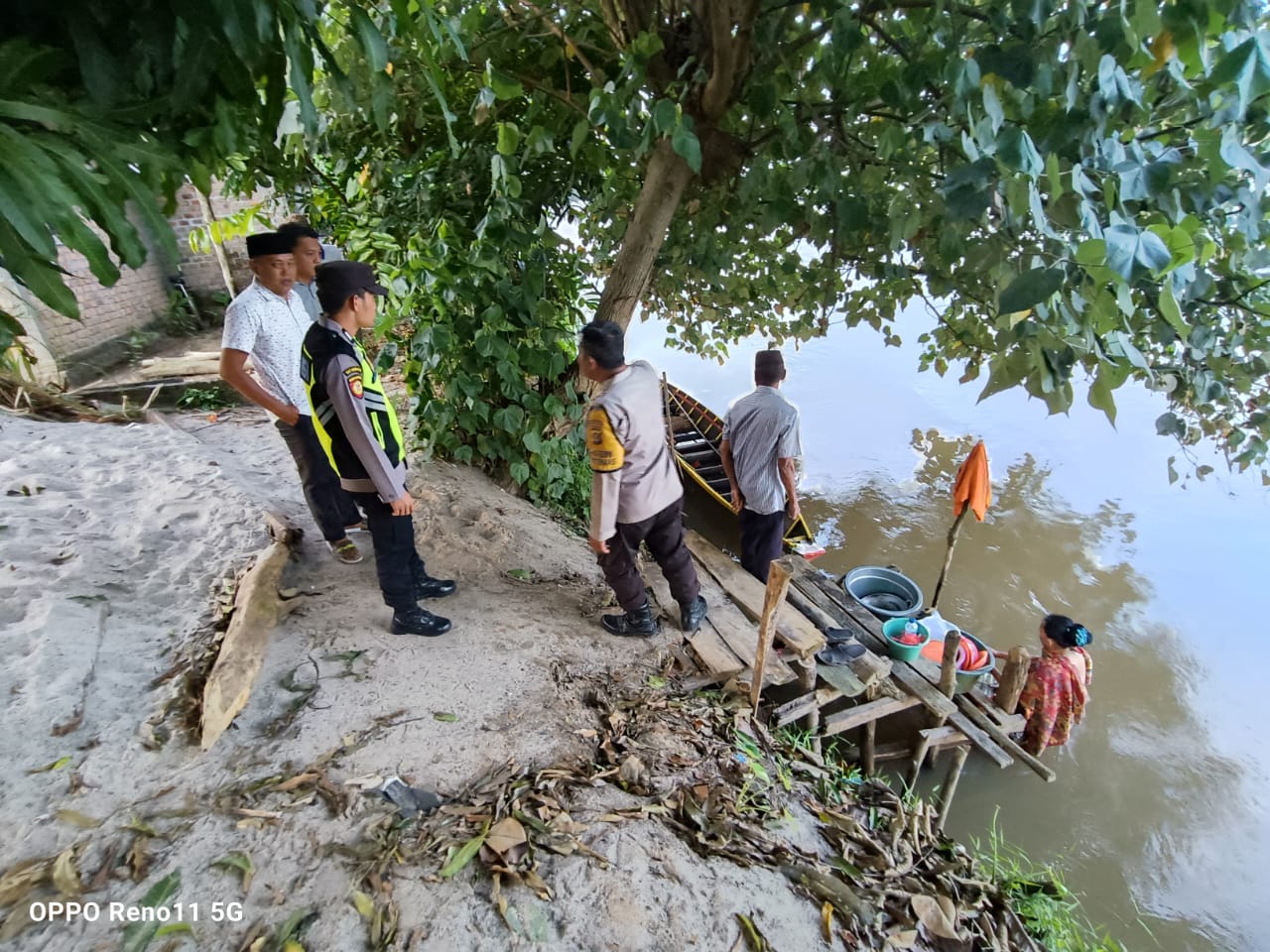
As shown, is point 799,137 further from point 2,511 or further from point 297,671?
point 2,511

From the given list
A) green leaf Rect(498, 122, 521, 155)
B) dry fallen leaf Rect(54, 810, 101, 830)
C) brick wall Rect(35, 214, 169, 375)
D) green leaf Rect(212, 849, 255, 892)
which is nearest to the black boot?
green leaf Rect(212, 849, 255, 892)

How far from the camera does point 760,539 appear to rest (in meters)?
4.01

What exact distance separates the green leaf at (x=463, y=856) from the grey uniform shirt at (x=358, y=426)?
4.40ft

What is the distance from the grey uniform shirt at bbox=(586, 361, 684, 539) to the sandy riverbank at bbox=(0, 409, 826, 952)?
771 millimetres

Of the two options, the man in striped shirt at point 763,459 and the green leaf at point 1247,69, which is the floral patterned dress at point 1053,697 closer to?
the man in striped shirt at point 763,459

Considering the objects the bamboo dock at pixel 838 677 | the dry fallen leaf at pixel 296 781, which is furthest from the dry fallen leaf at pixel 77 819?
the bamboo dock at pixel 838 677

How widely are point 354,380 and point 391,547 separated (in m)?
0.76

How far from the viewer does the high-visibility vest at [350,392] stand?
2.44 m

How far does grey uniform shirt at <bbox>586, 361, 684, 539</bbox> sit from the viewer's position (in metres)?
2.62

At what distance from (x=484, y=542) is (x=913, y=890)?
280 centimetres

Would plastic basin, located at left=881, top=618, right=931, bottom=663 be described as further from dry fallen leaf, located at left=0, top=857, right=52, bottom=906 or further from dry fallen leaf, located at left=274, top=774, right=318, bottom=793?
dry fallen leaf, located at left=0, top=857, right=52, bottom=906

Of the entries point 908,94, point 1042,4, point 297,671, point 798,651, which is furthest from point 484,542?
point 1042,4

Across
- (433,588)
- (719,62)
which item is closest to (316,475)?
(433,588)

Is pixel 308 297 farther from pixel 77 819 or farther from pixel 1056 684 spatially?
pixel 1056 684
